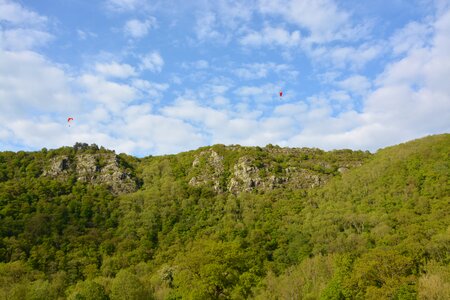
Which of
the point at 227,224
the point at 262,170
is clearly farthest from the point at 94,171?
the point at 262,170

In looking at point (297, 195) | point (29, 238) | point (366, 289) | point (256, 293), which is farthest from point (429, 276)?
point (29, 238)

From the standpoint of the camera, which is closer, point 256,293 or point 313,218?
point 256,293

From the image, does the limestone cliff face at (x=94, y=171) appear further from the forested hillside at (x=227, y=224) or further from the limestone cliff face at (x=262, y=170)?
the limestone cliff face at (x=262, y=170)

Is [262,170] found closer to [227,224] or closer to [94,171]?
[227,224]

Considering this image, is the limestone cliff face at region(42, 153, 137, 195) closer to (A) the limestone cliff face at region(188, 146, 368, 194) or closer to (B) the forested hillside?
(B) the forested hillside

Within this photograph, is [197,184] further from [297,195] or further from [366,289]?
[366,289]

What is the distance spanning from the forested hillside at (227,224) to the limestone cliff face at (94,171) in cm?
65

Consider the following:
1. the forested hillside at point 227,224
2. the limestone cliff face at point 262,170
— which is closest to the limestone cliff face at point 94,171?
the forested hillside at point 227,224

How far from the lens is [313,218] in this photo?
4700 inches

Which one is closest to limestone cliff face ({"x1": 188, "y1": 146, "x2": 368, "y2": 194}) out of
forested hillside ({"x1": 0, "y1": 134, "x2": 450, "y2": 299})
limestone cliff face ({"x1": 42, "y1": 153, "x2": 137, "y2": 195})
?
forested hillside ({"x1": 0, "y1": 134, "x2": 450, "y2": 299})

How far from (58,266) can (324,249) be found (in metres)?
66.9

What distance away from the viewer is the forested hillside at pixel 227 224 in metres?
62.3

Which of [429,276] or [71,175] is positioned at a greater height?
[71,175]

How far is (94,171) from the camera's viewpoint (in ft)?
512
